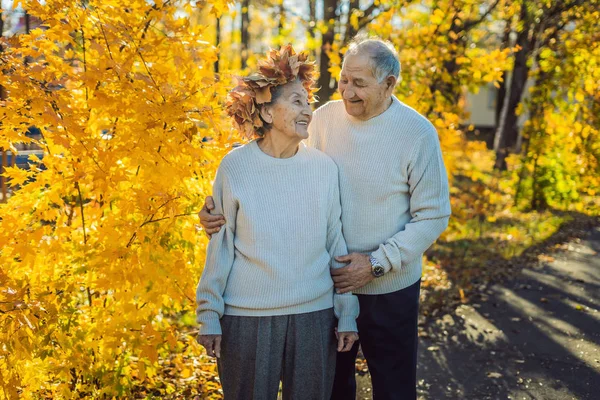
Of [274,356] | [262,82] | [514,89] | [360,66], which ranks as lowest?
[274,356]

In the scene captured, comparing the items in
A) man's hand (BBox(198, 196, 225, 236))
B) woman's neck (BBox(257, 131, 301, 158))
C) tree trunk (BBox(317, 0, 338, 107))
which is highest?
tree trunk (BBox(317, 0, 338, 107))

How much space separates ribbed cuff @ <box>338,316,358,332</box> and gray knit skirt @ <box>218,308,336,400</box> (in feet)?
0.21

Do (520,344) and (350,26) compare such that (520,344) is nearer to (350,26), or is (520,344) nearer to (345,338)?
(345,338)

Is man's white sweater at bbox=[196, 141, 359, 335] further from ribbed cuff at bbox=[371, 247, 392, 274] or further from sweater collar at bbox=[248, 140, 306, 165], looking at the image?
ribbed cuff at bbox=[371, 247, 392, 274]

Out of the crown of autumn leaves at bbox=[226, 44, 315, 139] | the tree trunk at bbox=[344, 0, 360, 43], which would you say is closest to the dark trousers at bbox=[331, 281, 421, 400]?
the crown of autumn leaves at bbox=[226, 44, 315, 139]

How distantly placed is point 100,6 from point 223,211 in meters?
1.21

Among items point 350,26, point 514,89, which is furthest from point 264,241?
point 514,89

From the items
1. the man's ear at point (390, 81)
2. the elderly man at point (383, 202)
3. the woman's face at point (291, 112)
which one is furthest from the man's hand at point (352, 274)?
the man's ear at point (390, 81)

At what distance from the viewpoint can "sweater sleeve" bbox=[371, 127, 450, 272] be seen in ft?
8.67

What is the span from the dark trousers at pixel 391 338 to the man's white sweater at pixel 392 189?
0.22 feet

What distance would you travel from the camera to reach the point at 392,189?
2.70 meters

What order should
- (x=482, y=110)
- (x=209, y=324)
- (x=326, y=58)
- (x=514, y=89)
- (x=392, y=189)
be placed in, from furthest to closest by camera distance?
(x=482, y=110), (x=514, y=89), (x=326, y=58), (x=392, y=189), (x=209, y=324)

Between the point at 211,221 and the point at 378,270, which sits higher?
the point at 211,221

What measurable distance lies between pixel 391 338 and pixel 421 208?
610 mm
